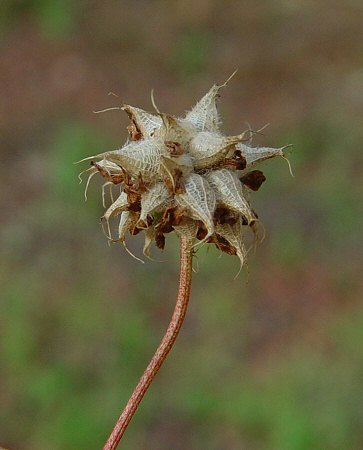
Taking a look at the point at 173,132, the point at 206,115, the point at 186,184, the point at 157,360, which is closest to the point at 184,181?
the point at 186,184

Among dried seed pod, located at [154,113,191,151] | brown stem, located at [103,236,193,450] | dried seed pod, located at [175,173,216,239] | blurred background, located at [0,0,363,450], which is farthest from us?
blurred background, located at [0,0,363,450]

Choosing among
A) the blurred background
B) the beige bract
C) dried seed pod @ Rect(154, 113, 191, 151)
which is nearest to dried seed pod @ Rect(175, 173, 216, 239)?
the beige bract

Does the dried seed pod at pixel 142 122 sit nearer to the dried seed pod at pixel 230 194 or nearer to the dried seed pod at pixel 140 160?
the dried seed pod at pixel 140 160

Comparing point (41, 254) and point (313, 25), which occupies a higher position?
point (313, 25)

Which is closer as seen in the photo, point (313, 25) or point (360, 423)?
point (360, 423)

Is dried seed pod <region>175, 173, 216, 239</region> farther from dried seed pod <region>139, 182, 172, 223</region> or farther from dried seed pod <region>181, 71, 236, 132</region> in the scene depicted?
dried seed pod <region>181, 71, 236, 132</region>

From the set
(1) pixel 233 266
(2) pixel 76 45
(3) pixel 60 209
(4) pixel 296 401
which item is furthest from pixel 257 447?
(2) pixel 76 45

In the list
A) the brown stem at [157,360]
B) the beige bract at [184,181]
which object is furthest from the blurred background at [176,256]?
the brown stem at [157,360]

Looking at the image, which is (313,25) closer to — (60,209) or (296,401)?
(60,209)
